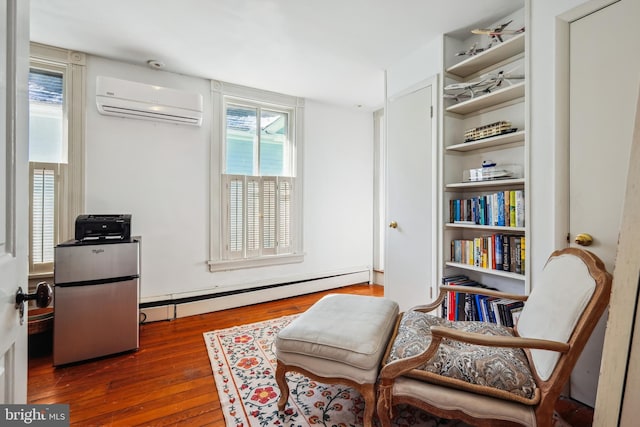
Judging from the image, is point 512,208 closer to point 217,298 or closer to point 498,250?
point 498,250

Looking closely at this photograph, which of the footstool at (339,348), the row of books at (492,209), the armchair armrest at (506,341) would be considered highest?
the row of books at (492,209)

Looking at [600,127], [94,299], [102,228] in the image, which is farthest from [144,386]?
[600,127]

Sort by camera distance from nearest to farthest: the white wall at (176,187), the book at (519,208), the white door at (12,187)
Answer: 1. the white door at (12,187)
2. the book at (519,208)
3. the white wall at (176,187)

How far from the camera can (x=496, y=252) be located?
6.62 ft

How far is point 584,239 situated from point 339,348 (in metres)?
1.41

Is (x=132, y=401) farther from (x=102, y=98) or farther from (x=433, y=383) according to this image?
(x=102, y=98)

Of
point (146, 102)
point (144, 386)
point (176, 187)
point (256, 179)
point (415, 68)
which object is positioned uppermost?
point (415, 68)

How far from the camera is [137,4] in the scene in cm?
193

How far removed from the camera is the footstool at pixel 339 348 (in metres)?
1.33

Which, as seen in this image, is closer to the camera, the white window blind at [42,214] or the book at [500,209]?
the book at [500,209]

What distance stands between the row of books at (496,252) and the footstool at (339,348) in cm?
90

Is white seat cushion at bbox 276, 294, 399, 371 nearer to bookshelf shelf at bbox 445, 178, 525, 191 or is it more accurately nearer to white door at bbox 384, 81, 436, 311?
white door at bbox 384, 81, 436, 311

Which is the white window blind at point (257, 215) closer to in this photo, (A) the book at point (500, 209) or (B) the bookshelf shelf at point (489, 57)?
(B) the bookshelf shelf at point (489, 57)

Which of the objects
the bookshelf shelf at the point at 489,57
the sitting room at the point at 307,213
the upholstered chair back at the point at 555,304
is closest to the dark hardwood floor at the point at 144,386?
the sitting room at the point at 307,213
